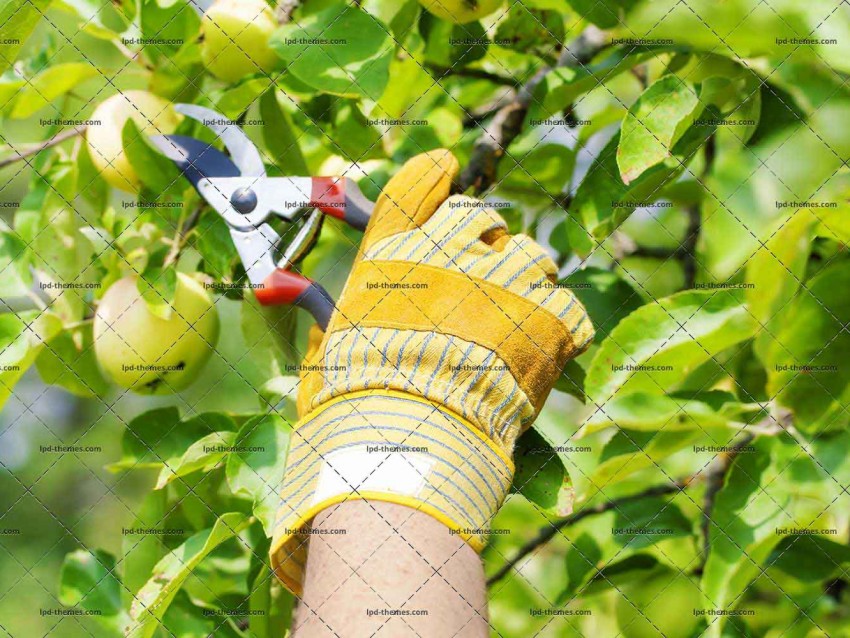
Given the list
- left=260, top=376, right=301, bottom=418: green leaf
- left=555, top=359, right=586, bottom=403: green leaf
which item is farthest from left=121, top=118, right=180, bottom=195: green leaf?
left=555, top=359, right=586, bottom=403: green leaf

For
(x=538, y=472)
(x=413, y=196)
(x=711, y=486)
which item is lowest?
(x=711, y=486)

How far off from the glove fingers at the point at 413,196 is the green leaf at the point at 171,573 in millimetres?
272

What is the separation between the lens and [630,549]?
974mm

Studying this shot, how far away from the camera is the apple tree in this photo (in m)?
0.79

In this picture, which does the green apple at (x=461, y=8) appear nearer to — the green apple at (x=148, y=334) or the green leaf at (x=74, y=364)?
the green apple at (x=148, y=334)

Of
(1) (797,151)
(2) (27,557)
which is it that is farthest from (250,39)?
(2) (27,557)

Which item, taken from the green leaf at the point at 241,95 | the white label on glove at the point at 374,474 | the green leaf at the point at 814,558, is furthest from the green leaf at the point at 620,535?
the green leaf at the point at 241,95

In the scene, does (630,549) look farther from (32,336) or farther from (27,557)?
(27,557)

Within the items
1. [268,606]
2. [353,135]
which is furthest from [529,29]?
[268,606]

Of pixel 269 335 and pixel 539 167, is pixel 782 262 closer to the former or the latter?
pixel 539 167

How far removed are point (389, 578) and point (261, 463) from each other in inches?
8.1

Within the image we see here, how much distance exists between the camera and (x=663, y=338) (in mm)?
835

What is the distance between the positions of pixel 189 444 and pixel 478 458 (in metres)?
0.35

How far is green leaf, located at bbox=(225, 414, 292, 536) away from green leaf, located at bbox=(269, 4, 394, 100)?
0.31 m
